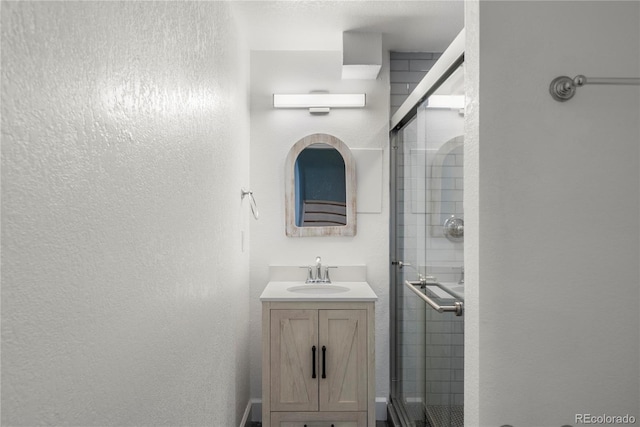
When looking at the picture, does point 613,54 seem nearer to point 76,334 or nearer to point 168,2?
point 168,2

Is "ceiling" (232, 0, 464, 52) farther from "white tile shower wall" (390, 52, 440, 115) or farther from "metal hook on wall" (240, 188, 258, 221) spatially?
"metal hook on wall" (240, 188, 258, 221)

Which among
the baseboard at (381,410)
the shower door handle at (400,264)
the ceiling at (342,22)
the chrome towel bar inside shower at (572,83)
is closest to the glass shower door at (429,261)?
the shower door handle at (400,264)

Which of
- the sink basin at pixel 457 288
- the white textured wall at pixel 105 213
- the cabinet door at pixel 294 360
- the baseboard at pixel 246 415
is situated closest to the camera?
the white textured wall at pixel 105 213

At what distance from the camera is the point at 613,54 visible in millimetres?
1158

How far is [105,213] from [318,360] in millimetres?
1793

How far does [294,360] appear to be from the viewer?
2398mm

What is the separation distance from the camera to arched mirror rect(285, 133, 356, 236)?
2.92 metres

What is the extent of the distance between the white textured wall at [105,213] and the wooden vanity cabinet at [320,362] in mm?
766

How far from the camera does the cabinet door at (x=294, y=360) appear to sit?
7.84ft

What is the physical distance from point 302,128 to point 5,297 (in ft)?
8.16

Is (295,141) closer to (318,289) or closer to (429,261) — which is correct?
(318,289)

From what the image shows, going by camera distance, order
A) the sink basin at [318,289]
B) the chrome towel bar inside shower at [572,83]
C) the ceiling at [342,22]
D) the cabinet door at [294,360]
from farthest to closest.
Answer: the sink basin at [318,289] → the cabinet door at [294,360] → the ceiling at [342,22] → the chrome towel bar inside shower at [572,83]

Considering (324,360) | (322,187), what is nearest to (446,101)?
(322,187)

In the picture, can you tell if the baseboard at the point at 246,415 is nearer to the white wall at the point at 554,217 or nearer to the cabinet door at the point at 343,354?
the cabinet door at the point at 343,354
